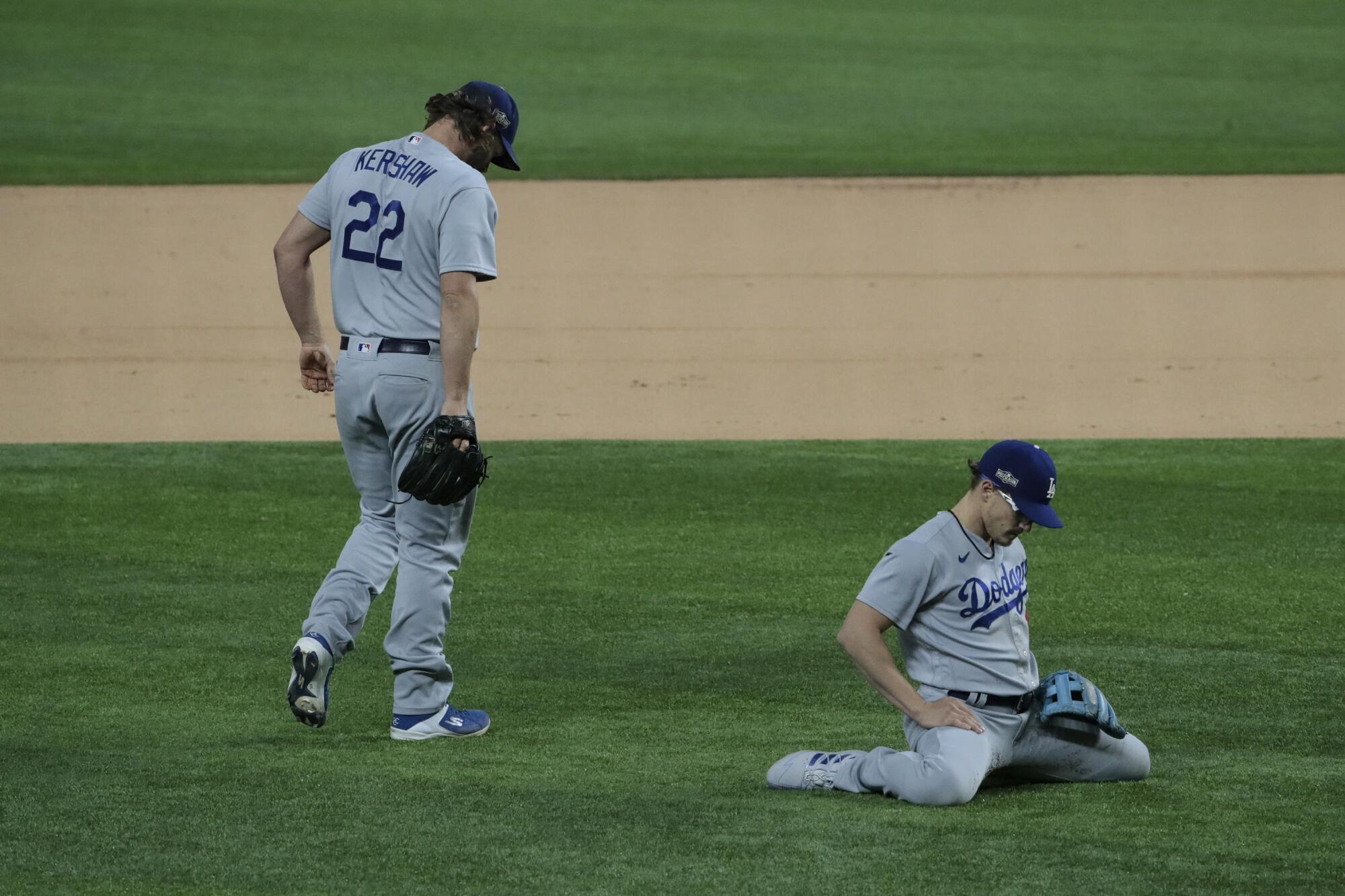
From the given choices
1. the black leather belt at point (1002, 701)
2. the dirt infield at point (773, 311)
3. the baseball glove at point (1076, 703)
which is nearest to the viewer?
the baseball glove at point (1076, 703)

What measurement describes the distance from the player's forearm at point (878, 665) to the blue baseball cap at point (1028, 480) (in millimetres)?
504

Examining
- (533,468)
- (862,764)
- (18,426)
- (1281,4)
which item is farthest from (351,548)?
(1281,4)

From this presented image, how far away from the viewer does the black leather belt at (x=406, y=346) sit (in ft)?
19.6

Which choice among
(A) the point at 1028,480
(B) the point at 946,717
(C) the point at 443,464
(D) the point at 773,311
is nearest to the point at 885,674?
→ (B) the point at 946,717

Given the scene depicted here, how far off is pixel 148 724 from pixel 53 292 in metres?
10.7

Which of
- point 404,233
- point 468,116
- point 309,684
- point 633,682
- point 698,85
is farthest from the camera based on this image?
point 698,85

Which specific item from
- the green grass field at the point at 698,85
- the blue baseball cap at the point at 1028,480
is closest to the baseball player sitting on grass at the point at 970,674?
the blue baseball cap at the point at 1028,480

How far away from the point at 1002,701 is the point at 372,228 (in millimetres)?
2213

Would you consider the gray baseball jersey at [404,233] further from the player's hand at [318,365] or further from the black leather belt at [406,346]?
the player's hand at [318,365]

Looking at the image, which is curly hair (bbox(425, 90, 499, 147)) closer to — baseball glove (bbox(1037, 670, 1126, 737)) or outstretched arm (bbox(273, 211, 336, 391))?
outstretched arm (bbox(273, 211, 336, 391))

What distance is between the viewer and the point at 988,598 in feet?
18.0

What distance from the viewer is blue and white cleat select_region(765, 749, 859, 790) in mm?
5473

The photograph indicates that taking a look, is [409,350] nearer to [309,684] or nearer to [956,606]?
[309,684]

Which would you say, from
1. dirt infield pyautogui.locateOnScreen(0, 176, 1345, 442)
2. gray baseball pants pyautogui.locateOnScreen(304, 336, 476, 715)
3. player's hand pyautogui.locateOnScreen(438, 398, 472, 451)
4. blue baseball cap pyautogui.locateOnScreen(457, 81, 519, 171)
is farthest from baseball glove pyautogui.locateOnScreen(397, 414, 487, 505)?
dirt infield pyautogui.locateOnScreen(0, 176, 1345, 442)
